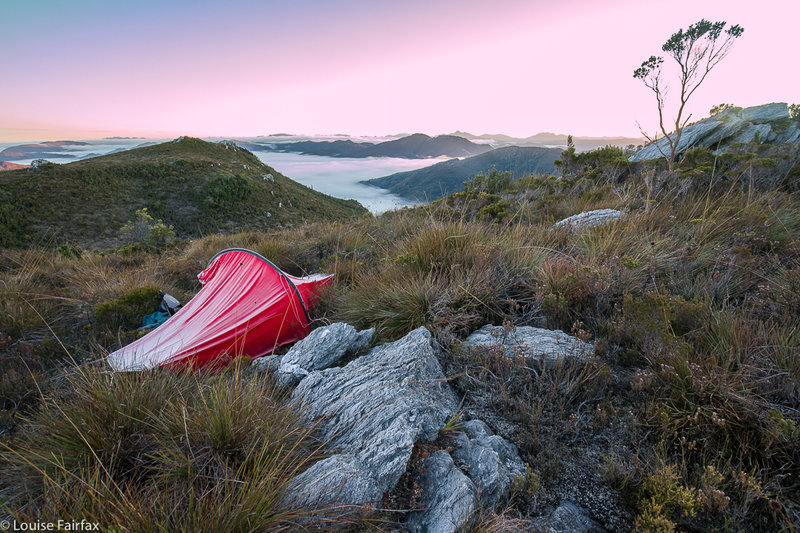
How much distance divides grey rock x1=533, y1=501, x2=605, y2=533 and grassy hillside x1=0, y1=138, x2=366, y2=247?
3148 cm

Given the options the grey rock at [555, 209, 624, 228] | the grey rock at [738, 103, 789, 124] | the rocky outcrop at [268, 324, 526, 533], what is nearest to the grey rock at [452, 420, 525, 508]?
the rocky outcrop at [268, 324, 526, 533]

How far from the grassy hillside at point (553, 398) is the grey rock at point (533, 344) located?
0.09m

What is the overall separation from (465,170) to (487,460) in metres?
82.0

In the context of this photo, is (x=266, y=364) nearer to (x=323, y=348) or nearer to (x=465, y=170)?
A: (x=323, y=348)

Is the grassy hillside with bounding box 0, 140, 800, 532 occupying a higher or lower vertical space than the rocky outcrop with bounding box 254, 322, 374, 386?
higher

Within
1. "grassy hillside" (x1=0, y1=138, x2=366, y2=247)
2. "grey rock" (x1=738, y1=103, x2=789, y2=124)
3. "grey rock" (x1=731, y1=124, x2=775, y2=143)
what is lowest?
"grassy hillside" (x1=0, y1=138, x2=366, y2=247)

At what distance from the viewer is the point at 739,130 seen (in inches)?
514

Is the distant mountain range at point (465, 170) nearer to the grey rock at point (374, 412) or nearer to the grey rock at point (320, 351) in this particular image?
the grey rock at point (320, 351)

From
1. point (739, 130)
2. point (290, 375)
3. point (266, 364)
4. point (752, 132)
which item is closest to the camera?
point (290, 375)

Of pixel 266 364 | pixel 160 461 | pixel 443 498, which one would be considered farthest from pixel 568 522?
pixel 266 364

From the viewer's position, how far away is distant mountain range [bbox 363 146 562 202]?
26.4 ft

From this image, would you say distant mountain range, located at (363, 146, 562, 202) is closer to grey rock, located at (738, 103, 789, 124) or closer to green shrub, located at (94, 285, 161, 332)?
green shrub, located at (94, 285, 161, 332)

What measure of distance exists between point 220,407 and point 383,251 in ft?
13.5

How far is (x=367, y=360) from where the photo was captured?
2564mm
